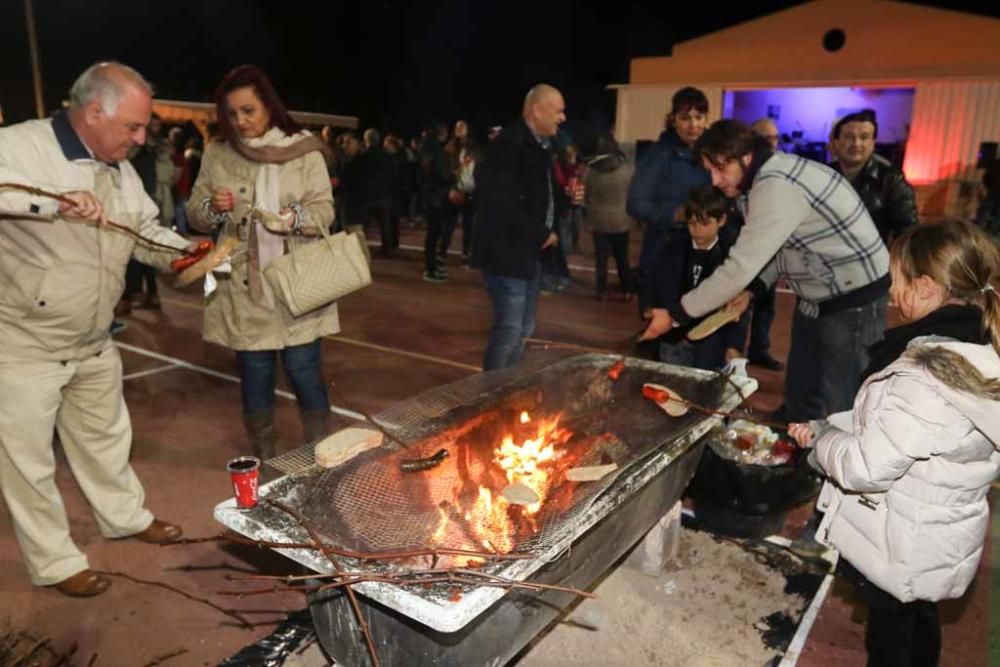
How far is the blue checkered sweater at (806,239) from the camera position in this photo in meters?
3.18

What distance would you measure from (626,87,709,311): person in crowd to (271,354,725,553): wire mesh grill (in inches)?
60.6

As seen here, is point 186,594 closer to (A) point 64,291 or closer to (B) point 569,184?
(A) point 64,291

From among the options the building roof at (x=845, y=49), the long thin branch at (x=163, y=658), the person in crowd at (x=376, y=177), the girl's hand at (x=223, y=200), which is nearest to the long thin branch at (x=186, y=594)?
the long thin branch at (x=163, y=658)

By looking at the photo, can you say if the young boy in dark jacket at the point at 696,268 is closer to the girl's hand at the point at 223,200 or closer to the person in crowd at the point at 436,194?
the girl's hand at the point at 223,200

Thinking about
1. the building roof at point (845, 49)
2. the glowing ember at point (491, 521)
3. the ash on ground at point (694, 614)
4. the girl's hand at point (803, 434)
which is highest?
the building roof at point (845, 49)

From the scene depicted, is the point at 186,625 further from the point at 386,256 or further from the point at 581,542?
the point at 386,256

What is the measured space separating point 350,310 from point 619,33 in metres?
21.4

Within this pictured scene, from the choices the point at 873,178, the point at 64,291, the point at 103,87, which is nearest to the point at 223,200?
the point at 103,87

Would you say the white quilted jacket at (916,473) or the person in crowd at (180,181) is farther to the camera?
the person in crowd at (180,181)

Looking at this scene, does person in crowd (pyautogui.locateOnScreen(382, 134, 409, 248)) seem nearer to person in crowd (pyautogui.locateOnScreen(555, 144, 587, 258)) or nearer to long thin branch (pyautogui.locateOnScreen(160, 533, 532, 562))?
person in crowd (pyautogui.locateOnScreen(555, 144, 587, 258))

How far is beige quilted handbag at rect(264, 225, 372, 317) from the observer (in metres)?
3.27

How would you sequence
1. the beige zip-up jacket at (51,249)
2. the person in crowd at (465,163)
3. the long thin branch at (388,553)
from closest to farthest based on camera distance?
the long thin branch at (388,553) → the beige zip-up jacket at (51,249) → the person in crowd at (465,163)

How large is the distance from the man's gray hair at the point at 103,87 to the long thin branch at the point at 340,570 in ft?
5.52

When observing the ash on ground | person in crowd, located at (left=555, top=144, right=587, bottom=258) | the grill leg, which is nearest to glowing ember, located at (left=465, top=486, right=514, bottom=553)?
the ash on ground
